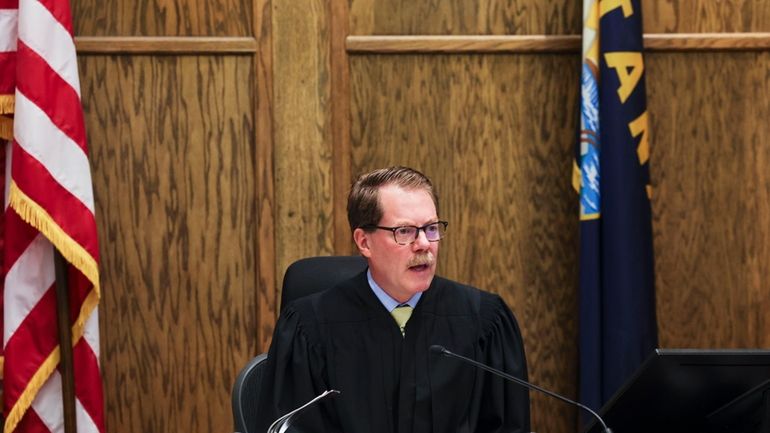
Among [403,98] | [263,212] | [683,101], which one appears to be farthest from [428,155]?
[683,101]

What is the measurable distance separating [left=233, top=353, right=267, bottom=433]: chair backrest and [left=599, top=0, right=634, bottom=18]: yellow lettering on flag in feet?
6.73

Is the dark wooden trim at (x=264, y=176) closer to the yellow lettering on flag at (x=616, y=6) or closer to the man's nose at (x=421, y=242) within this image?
the yellow lettering on flag at (x=616, y=6)

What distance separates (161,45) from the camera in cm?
408

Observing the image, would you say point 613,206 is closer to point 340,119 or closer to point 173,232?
point 340,119

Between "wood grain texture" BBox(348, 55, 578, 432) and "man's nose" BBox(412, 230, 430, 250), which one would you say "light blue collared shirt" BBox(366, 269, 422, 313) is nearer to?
"man's nose" BBox(412, 230, 430, 250)

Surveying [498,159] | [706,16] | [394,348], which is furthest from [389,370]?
[706,16]

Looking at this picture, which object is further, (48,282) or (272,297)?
(272,297)

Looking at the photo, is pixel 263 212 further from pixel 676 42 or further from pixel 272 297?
pixel 676 42

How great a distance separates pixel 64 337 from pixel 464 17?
6.59 feet

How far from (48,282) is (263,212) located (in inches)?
34.3

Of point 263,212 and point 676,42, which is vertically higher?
point 676,42

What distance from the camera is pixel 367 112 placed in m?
4.22

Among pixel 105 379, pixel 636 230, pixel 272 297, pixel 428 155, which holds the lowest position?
pixel 105 379

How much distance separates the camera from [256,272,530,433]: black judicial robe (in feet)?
7.94
